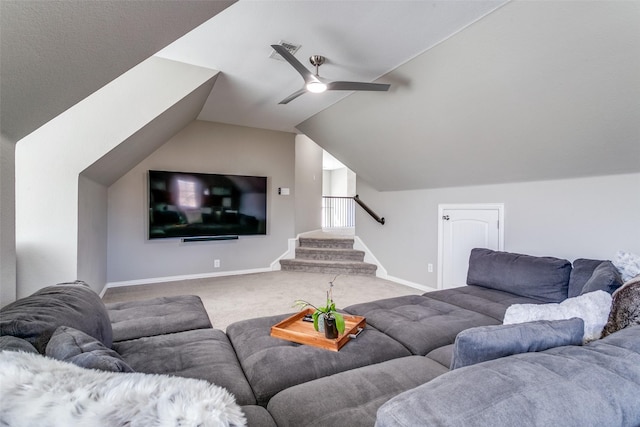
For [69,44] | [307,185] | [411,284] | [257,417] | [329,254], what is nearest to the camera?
[257,417]

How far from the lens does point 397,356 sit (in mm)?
1640

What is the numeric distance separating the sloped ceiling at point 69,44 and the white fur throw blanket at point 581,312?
1930 mm

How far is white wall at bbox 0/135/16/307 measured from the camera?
131 centimetres

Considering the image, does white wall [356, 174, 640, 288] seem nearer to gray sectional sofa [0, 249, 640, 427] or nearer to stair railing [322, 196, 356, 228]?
gray sectional sofa [0, 249, 640, 427]

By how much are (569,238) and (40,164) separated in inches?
183

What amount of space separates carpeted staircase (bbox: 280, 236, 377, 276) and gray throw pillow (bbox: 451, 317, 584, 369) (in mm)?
4271

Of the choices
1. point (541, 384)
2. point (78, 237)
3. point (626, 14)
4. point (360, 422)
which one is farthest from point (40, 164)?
point (626, 14)

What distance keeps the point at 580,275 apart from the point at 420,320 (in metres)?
1.35

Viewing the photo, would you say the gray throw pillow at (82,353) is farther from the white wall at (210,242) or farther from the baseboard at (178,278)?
the white wall at (210,242)

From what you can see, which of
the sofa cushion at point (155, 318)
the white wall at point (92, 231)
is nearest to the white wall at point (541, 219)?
the sofa cushion at point (155, 318)

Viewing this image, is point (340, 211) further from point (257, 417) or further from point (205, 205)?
point (257, 417)

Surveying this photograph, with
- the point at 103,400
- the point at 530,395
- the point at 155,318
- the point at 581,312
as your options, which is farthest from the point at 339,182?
the point at 103,400

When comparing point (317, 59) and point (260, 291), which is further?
point (260, 291)

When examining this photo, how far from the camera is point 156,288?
4367 mm
